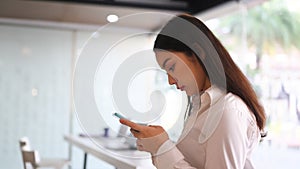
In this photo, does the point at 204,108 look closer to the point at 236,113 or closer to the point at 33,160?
the point at 236,113

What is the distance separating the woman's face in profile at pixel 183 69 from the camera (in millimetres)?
1056

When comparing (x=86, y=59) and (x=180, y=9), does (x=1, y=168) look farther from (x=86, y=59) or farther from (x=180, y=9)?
(x=86, y=59)

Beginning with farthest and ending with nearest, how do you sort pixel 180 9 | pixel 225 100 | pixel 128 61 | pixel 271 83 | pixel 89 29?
pixel 89 29 < pixel 180 9 < pixel 271 83 < pixel 128 61 < pixel 225 100

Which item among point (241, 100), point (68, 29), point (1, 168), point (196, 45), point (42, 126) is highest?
point (68, 29)

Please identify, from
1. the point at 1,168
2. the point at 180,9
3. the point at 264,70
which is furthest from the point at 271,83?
the point at 1,168

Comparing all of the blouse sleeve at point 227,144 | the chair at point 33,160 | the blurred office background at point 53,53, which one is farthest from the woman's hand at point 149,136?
the blurred office background at point 53,53

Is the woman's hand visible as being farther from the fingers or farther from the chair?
the chair

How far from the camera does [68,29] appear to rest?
235 inches

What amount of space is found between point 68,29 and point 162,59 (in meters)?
5.03

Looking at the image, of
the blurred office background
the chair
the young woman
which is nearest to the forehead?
the young woman

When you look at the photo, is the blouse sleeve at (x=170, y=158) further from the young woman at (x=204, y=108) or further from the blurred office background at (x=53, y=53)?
the blurred office background at (x=53, y=53)

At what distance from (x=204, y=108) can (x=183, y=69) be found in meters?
0.10

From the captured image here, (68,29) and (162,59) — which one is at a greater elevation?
(68,29)

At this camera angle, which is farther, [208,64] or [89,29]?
[89,29]
